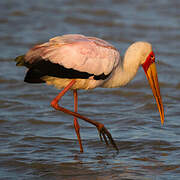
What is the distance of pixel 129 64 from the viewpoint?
7402 mm

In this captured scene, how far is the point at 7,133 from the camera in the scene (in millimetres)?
7668

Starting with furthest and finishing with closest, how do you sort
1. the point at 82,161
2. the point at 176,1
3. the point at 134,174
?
the point at 176,1 < the point at 82,161 < the point at 134,174

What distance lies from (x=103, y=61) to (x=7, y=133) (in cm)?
191

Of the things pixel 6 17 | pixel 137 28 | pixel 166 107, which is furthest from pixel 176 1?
pixel 166 107

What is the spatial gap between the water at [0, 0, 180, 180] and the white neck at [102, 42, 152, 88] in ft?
2.78

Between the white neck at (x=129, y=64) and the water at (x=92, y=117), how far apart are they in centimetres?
85

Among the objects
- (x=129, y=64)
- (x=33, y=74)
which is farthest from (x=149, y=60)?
(x=33, y=74)

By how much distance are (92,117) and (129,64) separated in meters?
1.56

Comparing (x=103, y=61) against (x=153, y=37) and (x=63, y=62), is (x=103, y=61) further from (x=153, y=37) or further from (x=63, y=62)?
(x=153, y=37)

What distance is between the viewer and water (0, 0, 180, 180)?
642 cm

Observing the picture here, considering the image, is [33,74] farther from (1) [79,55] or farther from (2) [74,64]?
(1) [79,55]

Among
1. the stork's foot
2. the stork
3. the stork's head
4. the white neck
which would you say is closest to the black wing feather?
the stork

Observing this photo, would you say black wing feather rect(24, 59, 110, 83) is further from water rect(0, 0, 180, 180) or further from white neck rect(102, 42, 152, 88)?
water rect(0, 0, 180, 180)

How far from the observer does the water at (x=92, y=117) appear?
6.42 meters
